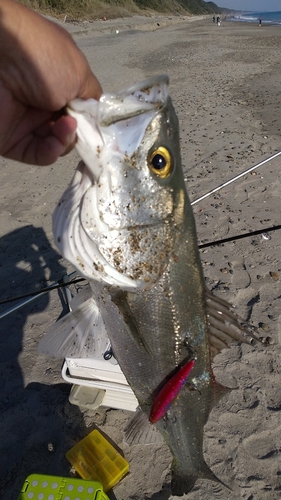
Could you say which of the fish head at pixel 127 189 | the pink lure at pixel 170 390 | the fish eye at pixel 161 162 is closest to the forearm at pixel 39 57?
the fish head at pixel 127 189

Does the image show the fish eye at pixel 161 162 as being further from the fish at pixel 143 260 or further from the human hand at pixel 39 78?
the human hand at pixel 39 78

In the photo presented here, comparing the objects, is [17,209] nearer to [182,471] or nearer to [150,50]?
[182,471]

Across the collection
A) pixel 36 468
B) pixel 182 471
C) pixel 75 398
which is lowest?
pixel 36 468

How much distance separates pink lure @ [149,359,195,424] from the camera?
6.40 ft

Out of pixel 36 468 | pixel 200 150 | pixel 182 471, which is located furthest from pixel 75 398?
pixel 200 150

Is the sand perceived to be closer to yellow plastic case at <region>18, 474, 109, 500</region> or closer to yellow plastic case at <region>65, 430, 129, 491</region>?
yellow plastic case at <region>65, 430, 129, 491</region>

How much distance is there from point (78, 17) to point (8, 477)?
2341 inches

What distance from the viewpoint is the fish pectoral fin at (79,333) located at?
221cm

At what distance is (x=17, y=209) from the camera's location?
7.32 metres

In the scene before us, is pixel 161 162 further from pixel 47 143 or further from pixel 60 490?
pixel 60 490

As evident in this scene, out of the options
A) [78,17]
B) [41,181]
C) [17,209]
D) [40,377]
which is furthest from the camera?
[78,17]

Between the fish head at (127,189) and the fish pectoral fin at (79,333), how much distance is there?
0.45 m

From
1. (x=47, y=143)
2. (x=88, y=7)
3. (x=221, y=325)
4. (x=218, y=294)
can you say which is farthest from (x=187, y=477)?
(x=88, y=7)

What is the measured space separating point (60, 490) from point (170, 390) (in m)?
1.22
